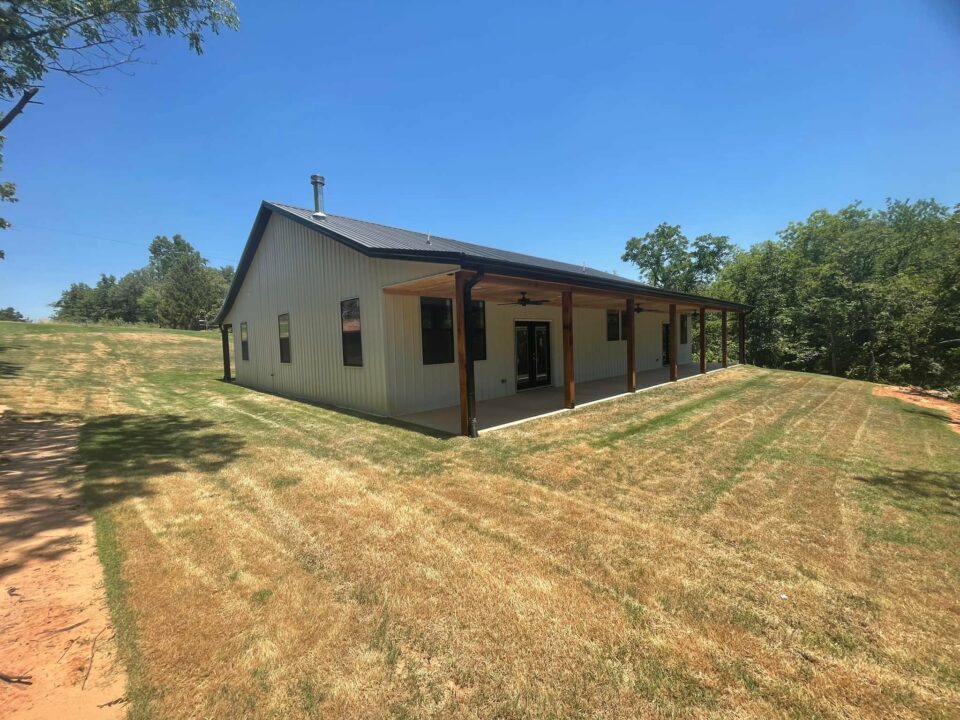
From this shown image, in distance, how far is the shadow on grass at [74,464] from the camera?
3.27 meters

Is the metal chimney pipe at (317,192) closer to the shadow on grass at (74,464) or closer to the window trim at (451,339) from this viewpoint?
the window trim at (451,339)

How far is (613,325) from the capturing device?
557 inches

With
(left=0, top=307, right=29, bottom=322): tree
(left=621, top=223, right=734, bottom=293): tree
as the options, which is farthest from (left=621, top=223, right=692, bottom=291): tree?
(left=0, top=307, right=29, bottom=322): tree

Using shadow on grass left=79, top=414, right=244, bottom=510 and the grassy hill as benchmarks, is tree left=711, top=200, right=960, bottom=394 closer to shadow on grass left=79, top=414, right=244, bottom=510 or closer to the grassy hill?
the grassy hill

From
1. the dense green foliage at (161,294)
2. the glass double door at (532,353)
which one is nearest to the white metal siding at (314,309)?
the glass double door at (532,353)

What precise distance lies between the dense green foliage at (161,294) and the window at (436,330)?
4411 centimetres

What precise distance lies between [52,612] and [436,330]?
22.0ft

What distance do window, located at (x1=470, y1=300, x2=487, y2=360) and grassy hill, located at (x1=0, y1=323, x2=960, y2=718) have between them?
374 cm

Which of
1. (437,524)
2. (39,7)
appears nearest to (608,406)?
(437,524)

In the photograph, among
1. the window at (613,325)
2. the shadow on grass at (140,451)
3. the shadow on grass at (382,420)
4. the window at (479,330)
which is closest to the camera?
the shadow on grass at (140,451)

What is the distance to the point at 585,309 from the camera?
1288 cm

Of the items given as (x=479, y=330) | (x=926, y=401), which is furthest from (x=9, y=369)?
(x=926, y=401)

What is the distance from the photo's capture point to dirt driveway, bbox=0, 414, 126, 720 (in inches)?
69.9

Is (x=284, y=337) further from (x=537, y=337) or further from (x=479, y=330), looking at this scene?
(x=537, y=337)
